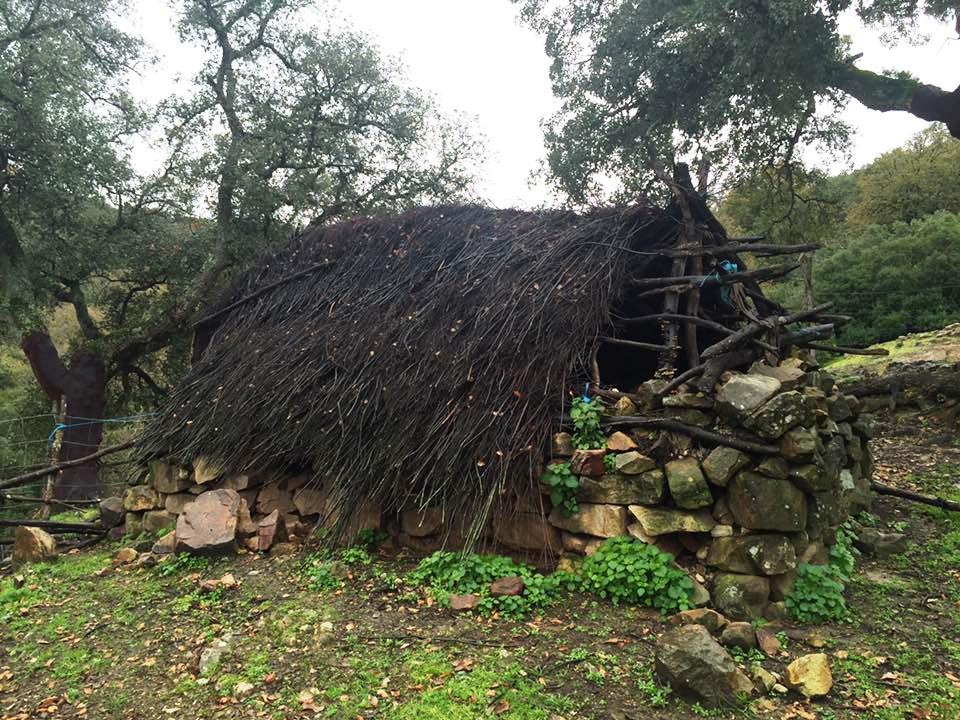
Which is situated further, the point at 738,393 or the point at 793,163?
the point at 793,163

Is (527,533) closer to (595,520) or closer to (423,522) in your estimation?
(595,520)

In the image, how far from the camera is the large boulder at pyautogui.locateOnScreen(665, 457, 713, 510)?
3.96 meters

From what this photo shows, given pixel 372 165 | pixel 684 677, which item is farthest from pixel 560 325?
pixel 372 165

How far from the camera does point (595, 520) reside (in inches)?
166

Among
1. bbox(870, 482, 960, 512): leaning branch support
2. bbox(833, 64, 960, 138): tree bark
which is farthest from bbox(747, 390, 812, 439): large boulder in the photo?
bbox(833, 64, 960, 138): tree bark

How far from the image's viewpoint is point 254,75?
1184cm

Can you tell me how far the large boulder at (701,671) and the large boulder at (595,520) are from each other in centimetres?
102

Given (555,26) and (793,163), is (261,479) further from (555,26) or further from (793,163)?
(793,163)

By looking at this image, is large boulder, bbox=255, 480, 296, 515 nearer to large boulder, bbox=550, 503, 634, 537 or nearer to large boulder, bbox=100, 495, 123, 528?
large boulder, bbox=100, 495, 123, 528

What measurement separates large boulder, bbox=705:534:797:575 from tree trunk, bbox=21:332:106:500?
10.6 metres

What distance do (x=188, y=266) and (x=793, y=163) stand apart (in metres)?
11.7

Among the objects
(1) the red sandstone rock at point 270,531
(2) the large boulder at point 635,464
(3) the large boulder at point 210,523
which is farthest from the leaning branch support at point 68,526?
(2) the large boulder at point 635,464

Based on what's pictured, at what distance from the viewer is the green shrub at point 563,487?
168 inches

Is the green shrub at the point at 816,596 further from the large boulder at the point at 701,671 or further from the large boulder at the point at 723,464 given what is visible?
the large boulder at the point at 701,671
